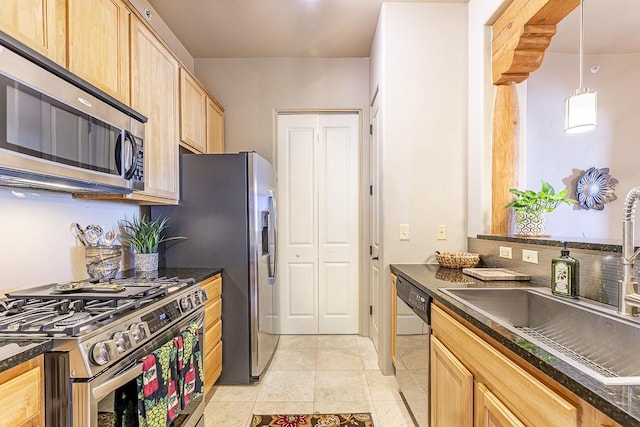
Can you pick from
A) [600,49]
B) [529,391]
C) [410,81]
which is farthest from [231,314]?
[600,49]

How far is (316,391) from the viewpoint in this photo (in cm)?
238

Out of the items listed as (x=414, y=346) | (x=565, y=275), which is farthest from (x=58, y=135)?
(x=565, y=275)

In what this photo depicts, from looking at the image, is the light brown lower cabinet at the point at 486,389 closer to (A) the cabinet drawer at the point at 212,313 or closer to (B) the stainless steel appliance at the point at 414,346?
(B) the stainless steel appliance at the point at 414,346

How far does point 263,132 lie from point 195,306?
2.11 m

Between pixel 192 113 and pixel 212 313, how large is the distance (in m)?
1.56

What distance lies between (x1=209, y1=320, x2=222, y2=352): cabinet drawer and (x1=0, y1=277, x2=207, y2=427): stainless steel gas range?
1.51ft

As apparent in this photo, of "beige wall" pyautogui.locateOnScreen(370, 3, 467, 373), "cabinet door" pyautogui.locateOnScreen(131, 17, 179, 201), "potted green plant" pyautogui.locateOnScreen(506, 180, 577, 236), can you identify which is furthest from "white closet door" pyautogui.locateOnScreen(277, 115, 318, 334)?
"potted green plant" pyautogui.locateOnScreen(506, 180, 577, 236)

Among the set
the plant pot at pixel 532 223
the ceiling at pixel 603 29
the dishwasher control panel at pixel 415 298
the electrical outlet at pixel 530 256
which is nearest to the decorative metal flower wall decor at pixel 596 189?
the ceiling at pixel 603 29

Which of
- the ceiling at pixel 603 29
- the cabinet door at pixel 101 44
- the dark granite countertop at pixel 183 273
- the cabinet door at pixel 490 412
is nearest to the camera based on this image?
the cabinet door at pixel 490 412

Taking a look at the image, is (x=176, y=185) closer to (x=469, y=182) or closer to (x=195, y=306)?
(x=195, y=306)

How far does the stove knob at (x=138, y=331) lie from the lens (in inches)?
49.7

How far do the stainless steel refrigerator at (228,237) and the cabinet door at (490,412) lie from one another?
166 cm

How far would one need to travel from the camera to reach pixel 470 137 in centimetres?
247

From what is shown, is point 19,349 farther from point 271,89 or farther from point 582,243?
point 271,89
